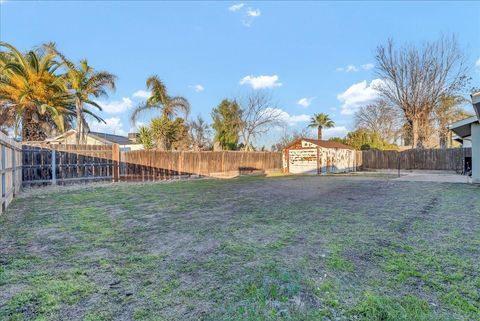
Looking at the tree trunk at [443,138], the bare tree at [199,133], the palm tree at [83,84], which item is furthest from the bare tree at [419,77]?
the palm tree at [83,84]

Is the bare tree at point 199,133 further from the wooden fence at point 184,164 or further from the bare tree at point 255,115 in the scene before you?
the wooden fence at point 184,164

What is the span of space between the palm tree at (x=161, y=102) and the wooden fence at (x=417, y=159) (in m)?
14.8

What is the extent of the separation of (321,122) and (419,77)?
11.0 meters

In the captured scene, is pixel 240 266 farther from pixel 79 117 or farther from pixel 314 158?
pixel 79 117

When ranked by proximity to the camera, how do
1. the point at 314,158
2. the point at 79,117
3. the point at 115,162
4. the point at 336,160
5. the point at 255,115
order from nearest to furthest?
the point at 115,162
the point at 79,117
the point at 314,158
the point at 336,160
the point at 255,115

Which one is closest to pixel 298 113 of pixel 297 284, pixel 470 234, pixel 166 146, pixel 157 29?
pixel 166 146

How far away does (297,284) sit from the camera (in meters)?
2.36

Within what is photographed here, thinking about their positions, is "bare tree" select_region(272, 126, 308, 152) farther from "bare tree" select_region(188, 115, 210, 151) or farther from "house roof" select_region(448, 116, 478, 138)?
"house roof" select_region(448, 116, 478, 138)

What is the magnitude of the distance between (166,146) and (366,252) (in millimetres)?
17935

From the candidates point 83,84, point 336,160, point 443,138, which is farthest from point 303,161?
point 443,138

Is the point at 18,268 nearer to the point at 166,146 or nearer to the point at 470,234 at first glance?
the point at 470,234

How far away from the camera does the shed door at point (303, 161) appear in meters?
18.8

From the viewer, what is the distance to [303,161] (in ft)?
63.2

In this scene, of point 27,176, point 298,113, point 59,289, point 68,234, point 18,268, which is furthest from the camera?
point 298,113
